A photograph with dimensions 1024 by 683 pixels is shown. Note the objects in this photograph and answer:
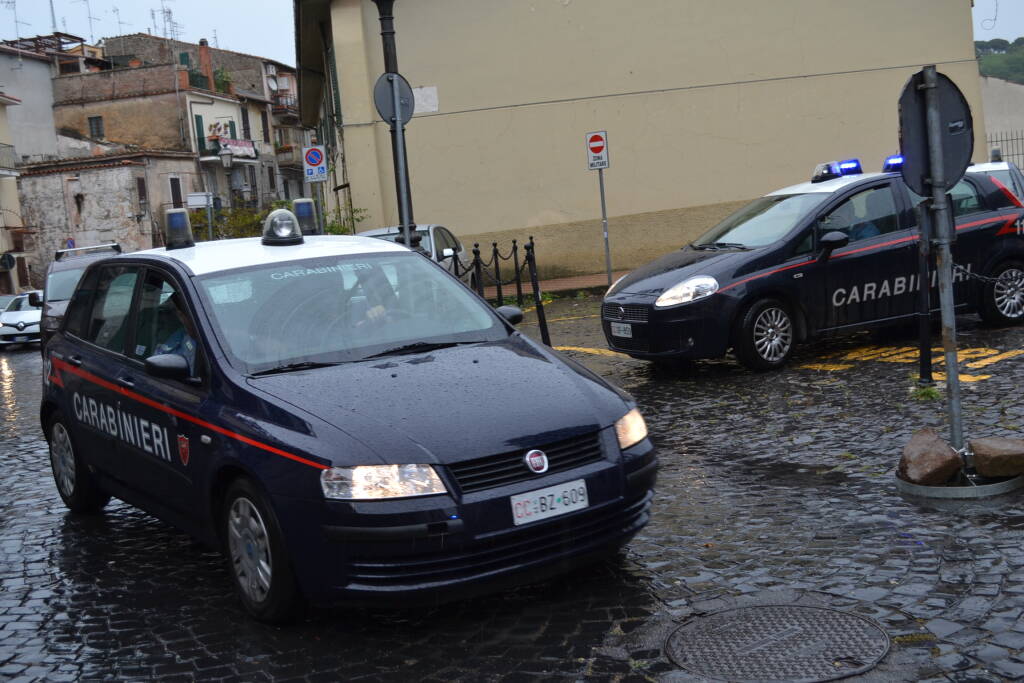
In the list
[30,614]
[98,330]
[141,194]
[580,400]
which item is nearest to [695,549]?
[580,400]

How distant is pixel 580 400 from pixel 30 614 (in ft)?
8.77

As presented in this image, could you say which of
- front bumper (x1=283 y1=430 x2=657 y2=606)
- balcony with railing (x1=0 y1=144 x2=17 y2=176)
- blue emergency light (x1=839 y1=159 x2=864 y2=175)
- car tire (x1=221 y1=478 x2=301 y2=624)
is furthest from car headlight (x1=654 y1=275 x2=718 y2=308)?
balcony with railing (x1=0 y1=144 x2=17 y2=176)

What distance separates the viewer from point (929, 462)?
582cm

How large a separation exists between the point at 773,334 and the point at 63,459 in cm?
591

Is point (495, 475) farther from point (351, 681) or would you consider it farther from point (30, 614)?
point (30, 614)

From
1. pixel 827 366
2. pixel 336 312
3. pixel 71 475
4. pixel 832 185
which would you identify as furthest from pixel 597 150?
pixel 336 312

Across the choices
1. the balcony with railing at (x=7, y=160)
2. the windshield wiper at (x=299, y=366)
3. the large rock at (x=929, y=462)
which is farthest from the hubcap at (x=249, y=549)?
the balcony with railing at (x=7, y=160)

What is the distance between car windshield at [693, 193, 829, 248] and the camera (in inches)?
410

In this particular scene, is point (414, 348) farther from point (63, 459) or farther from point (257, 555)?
point (63, 459)

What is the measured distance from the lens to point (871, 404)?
826 centimetres

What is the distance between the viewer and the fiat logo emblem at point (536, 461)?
4.42m

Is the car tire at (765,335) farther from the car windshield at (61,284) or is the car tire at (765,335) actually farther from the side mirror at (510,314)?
the car windshield at (61,284)

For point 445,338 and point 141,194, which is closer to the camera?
point 445,338

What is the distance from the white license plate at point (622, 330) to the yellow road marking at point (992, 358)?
9.25 ft
